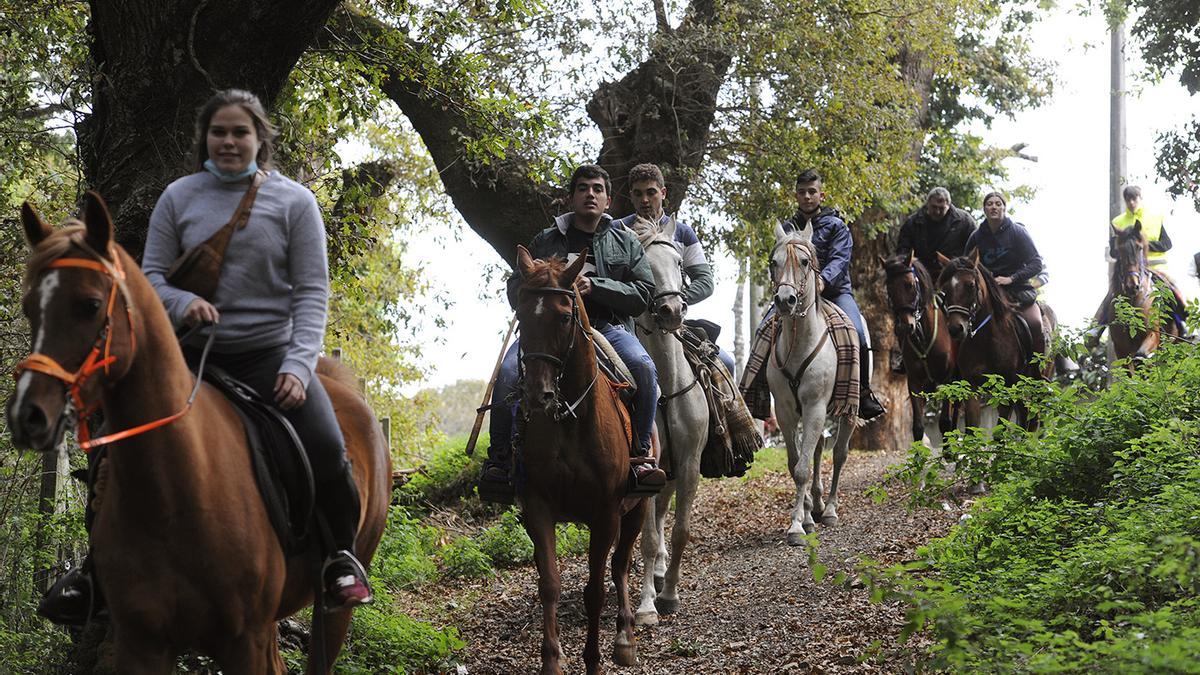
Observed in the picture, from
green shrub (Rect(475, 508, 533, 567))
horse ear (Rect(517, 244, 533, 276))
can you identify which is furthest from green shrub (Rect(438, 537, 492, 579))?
horse ear (Rect(517, 244, 533, 276))

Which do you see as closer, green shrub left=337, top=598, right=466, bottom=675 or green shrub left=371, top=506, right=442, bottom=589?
green shrub left=337, top=598, right=466, bottom=675

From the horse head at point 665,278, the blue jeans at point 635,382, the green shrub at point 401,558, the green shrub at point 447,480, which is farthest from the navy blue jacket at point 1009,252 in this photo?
the green shrub at point 447,480

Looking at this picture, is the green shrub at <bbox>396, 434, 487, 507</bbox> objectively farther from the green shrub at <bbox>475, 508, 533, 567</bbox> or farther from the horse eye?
the horse eye

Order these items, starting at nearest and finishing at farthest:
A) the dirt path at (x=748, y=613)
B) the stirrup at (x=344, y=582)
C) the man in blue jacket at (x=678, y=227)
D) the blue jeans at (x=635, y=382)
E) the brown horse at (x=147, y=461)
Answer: the brown horse at (x=147, y=461)
the stirrup at (x=344, y=582)
the blue jeans at (x=635, y=382)
the dirt path at (x=748, y=613)
the man in blue jacket at (x=678, y=227)

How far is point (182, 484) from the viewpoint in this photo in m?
4.45

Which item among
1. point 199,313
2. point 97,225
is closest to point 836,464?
point 199,313

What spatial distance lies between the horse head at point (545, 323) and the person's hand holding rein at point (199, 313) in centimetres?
242

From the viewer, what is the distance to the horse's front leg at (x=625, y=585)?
8094 millimetres

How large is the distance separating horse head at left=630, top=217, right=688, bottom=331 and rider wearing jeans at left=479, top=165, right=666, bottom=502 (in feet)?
0.90

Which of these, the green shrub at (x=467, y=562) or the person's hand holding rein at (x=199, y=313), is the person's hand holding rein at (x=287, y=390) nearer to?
the person's hand holding rein at (x=199, y=313)

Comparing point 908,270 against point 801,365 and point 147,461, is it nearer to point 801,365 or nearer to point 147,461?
point 801,365

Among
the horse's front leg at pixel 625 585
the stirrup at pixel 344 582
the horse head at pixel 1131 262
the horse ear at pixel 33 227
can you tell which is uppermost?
the horse head at pixel 1131 262

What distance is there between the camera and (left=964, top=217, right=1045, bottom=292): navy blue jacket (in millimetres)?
13742

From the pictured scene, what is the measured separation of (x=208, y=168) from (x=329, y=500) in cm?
152
